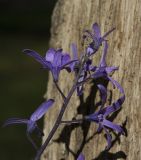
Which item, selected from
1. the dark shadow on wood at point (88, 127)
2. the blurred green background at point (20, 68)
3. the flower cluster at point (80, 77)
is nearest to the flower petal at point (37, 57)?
the flower cluster at point (80, 77)

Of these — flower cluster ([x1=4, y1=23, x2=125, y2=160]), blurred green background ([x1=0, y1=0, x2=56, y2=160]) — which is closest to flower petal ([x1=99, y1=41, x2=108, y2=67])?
flower cluster ([x1=4, y1=23, x2=125, y2=160])

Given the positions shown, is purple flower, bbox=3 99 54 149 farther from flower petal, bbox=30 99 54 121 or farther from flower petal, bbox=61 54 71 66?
flower petal, bbox=61 54 71 66

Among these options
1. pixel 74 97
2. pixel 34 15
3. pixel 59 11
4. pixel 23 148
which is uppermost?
pixel 34 15

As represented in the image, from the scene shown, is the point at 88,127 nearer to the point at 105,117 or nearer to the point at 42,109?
the point at 105,117

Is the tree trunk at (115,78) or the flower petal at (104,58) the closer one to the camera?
the flower petal at (104,58)

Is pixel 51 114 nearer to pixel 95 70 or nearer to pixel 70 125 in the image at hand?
pixel 70 125

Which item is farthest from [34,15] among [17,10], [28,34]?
[28,34]

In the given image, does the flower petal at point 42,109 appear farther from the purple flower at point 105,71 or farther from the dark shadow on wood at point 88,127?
the dark shadow on wood at point 88,127
